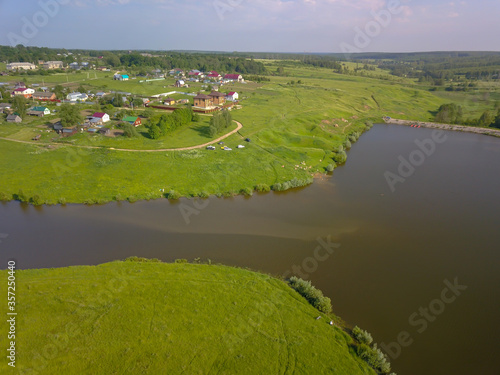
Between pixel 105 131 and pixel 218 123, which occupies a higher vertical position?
pixel 218 123

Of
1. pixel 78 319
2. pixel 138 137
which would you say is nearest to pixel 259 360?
pixel 78 319

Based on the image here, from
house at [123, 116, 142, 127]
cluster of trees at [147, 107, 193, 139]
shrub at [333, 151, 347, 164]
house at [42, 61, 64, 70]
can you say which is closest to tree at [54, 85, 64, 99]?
house at [123, 116, 142, 127]

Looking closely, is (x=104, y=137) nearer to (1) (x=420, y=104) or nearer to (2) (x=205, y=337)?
(2) (x=205, y=337)

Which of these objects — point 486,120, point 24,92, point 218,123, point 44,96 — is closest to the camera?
point 218,123

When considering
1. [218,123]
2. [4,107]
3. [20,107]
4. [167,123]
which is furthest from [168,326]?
[4,107]

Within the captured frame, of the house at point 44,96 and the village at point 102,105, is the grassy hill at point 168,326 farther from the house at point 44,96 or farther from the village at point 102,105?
the house at point 44,96

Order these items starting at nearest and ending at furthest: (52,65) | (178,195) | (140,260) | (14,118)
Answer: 1. (140,260)
2. (178,195)
3. (14,118)
4. (52,65)

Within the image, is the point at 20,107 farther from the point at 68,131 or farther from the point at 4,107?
the point at 68,131
